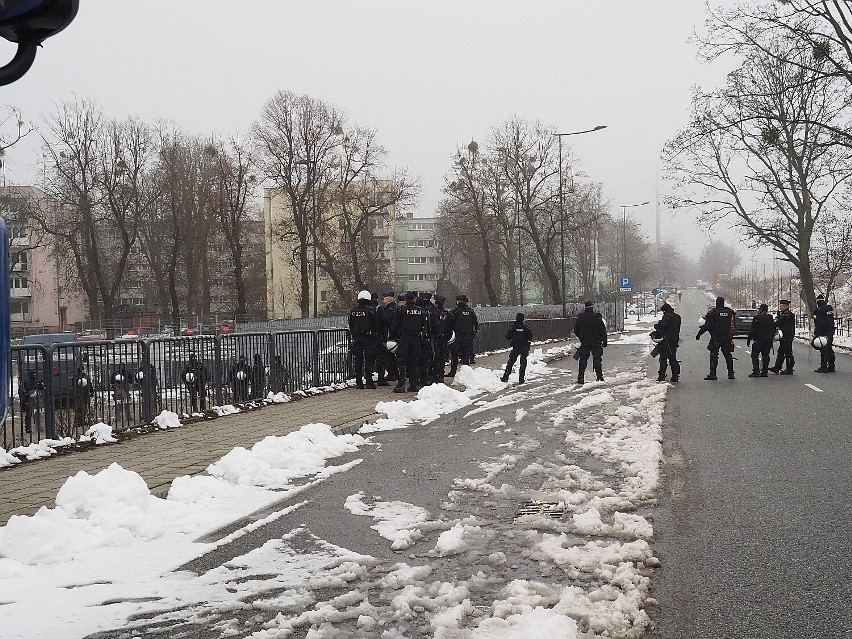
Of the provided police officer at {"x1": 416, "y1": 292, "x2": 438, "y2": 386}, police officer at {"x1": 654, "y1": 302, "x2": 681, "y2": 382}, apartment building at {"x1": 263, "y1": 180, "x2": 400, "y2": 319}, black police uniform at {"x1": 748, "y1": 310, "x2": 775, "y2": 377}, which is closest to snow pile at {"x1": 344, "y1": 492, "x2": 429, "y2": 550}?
police officer at {"x1": 416, "y1": 292, "x2": 438, "y2": 386}

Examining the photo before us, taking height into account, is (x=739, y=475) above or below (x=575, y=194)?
below

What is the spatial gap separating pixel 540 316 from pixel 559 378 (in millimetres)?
27957

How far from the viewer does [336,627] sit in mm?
4488

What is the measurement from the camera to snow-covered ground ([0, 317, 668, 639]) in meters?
4.58

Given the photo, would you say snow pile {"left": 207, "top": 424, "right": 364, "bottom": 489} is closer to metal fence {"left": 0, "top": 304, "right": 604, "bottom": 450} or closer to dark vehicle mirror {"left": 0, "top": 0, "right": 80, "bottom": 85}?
metal fence {"left": 0, "top": 304, "right": 604, "bottom": 450}

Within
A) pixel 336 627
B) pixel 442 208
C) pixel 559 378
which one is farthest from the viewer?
pixel 442 208

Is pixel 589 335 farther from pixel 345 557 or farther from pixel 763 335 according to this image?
pixel 345 557

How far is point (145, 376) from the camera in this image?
12203 mm

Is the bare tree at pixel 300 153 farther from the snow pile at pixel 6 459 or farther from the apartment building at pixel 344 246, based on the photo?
the snow pile at pixel 6 459

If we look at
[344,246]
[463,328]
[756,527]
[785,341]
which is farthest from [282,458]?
[344,246]

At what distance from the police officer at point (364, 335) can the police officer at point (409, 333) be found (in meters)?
0.58

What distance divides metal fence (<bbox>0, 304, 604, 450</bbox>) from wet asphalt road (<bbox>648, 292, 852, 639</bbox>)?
5.13m

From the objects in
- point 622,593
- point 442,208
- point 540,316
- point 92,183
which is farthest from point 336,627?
point 442,208

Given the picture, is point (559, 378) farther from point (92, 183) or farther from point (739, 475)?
point (92, 183)
